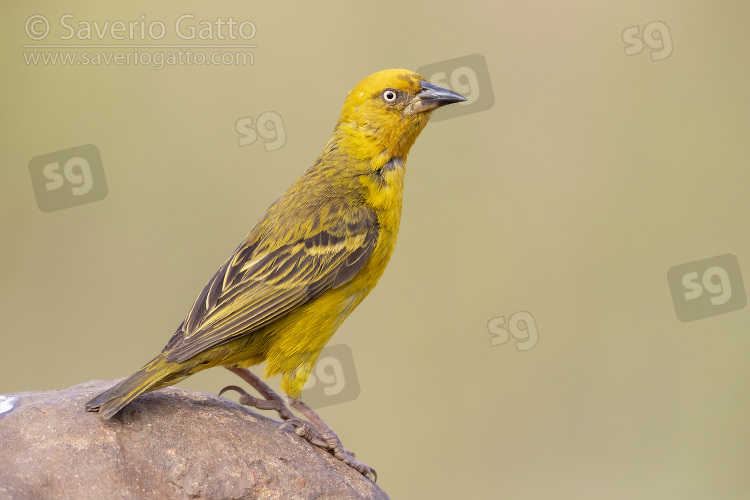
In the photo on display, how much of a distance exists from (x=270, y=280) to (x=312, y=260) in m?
0.27

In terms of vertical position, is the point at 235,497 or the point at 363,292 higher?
the point at 363,292

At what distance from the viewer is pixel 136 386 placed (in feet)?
15.4

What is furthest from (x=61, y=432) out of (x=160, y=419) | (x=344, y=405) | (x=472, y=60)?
(x=472, y=60)

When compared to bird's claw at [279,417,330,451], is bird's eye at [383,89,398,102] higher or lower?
higher

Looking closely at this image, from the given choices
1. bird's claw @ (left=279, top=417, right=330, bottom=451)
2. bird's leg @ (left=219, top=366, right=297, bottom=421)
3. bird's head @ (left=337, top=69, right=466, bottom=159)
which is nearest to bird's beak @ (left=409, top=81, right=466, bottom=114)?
bird's head @ (left=337, top=69, right=466, bottom=159)

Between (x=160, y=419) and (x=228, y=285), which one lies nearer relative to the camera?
(x=160, y=419)

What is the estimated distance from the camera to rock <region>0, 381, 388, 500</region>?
439 centimetres

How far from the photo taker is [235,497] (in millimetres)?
4578

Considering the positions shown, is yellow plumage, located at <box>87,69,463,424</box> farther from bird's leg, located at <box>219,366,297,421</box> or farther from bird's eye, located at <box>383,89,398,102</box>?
bird's leg, located at <box>219,366,297,421</box>

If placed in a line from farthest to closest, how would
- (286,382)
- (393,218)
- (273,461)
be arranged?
(393,218), (286,382), (273,461)

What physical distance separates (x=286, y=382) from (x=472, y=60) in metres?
4.25

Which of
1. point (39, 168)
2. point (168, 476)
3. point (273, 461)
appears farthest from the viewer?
point (39, 168)

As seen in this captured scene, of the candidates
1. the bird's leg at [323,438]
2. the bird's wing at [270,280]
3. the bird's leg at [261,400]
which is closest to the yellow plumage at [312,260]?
the bird's wing at [270,280]

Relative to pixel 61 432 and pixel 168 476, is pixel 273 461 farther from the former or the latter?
pixel 61 432
